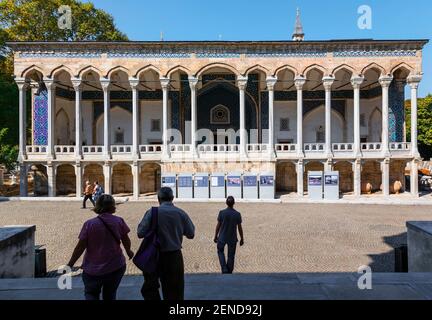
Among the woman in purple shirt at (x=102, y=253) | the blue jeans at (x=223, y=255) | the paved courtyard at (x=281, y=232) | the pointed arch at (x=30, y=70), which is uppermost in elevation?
the pointed arch at (x=30, y=70)

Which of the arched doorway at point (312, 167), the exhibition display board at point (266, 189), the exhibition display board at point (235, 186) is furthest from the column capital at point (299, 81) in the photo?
the exhibition display board at point (235, 186)

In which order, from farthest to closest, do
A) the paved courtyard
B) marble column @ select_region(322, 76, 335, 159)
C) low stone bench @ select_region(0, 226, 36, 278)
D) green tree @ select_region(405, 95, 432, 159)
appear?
green tree @ select_region(405, 95, 432, 159), marble column @ select_region(322, 76, 335, 159), the paved courtyard, low stone bench @ select_region(0, 226, 36, 278)

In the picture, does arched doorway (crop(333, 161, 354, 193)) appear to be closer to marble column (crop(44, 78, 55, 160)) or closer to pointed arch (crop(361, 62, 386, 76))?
pointed arch (crop(361, 62, 386, 76))

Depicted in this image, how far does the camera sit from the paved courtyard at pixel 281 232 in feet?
25.7

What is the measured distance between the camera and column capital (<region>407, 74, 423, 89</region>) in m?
21.0

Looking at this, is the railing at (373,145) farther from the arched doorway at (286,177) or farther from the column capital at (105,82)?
the column capital at (105,82)

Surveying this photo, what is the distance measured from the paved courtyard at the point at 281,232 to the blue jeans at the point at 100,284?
3.61m

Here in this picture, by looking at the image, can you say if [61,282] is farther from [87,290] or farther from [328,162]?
[328,162]

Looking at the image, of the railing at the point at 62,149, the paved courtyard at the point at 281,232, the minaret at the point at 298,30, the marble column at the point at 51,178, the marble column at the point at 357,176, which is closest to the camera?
the paved courtyard at the point at 281,232

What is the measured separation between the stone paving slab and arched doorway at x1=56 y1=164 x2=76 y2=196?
19.2 m

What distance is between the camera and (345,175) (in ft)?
74.3

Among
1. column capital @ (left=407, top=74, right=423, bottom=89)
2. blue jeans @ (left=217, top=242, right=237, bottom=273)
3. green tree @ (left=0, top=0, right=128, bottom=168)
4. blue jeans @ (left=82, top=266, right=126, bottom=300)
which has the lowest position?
blue jeans @ (left=217, top=242, right=237, bottom=273)

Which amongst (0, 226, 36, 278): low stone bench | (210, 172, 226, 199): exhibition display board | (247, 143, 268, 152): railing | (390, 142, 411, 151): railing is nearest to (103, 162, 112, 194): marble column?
(210, 172, 226, 199): exhibition display board

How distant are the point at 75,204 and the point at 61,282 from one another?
1420cm
